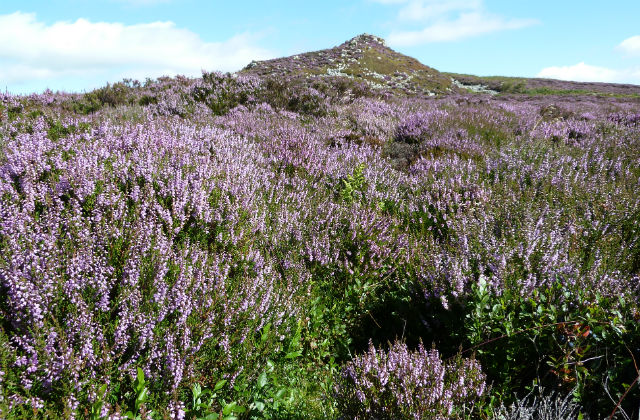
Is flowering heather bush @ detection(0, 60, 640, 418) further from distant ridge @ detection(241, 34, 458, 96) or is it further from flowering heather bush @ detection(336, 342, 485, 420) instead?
distant ridge @ detection(241, 34, 458, 96)

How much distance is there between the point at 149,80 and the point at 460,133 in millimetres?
10925

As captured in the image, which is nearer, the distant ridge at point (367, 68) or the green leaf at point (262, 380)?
the green leaf at point (262, 380)

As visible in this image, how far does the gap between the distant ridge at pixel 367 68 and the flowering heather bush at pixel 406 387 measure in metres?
Result: 21.8

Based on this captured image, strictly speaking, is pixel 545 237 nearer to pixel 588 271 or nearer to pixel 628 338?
pixel 588 271

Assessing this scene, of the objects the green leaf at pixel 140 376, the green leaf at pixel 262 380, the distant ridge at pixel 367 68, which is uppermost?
the distant ridge at pixel 367 68

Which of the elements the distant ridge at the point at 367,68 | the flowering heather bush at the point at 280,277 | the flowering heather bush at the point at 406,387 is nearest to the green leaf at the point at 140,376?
the flowering heather bush at the point at 280,277

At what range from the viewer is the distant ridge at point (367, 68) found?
84.0 ft

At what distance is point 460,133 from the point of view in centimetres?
775

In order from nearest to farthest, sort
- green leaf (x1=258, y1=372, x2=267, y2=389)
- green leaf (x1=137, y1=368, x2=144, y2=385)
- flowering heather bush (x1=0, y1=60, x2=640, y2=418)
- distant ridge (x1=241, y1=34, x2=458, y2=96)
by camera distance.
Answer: green leaf (x1=137, y1=368, x2=144, y2=385) → flowering heather bush (x1=0, y1=60, x2=640, y2=418) → green leaf (x1=258, y1=372, x2=267, y2=389) → distant ridge (x1=241, y1=34, x2=458, y2=96)

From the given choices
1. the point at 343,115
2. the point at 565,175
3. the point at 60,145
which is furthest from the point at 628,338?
the point at 343,115

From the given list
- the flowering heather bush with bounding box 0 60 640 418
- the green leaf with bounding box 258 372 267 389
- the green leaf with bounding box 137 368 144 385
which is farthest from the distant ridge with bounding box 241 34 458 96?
the green leaf with bounding box 137 368 144 385

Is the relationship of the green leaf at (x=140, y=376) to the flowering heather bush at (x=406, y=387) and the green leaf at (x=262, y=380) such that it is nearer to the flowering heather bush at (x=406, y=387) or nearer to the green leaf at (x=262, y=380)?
the green leaf at (x=262, y=380)

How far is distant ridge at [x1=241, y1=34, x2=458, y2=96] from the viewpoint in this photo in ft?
84.0

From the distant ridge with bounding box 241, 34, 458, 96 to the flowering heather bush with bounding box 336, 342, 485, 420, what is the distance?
857 inches
